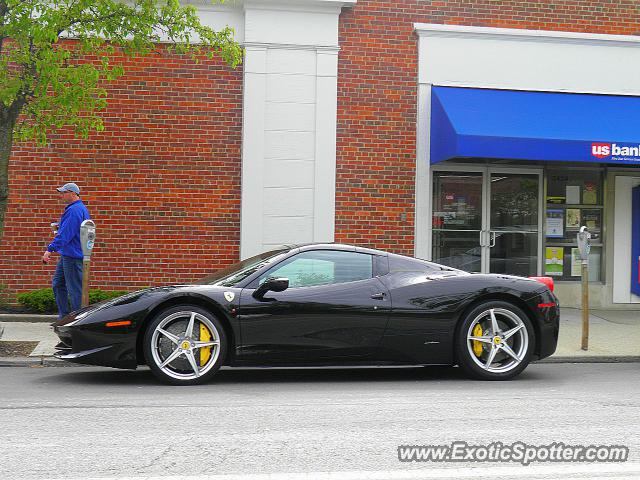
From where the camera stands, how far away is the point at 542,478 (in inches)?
169

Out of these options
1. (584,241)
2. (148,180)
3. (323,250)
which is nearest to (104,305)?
(323,250)

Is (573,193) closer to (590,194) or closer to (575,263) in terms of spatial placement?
(590,194)

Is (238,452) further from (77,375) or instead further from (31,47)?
(31,47)

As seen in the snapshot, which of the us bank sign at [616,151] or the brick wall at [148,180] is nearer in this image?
the us bank sign at [616,151]

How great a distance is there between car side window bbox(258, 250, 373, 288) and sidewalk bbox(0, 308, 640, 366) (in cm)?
270

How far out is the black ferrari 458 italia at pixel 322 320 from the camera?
7105mm

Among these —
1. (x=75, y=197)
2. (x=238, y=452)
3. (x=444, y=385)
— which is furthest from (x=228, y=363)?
(x=75, y=197)

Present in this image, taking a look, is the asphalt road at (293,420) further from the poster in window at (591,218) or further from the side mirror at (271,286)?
the poster in window at (591,218)

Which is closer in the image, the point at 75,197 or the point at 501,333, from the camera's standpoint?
the point at 501,333

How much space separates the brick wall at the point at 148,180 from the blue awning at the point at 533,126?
327 centimetres

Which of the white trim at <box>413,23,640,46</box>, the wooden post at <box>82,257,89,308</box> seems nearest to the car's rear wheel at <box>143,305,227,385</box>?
the wooden post at <box>82,257,89,308</box>

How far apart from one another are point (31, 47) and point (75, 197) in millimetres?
1886

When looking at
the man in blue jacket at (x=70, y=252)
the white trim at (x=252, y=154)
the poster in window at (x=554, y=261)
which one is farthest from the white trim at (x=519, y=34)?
the man in blue jacket at (x=70, y=252)

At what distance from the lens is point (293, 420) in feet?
18.7
